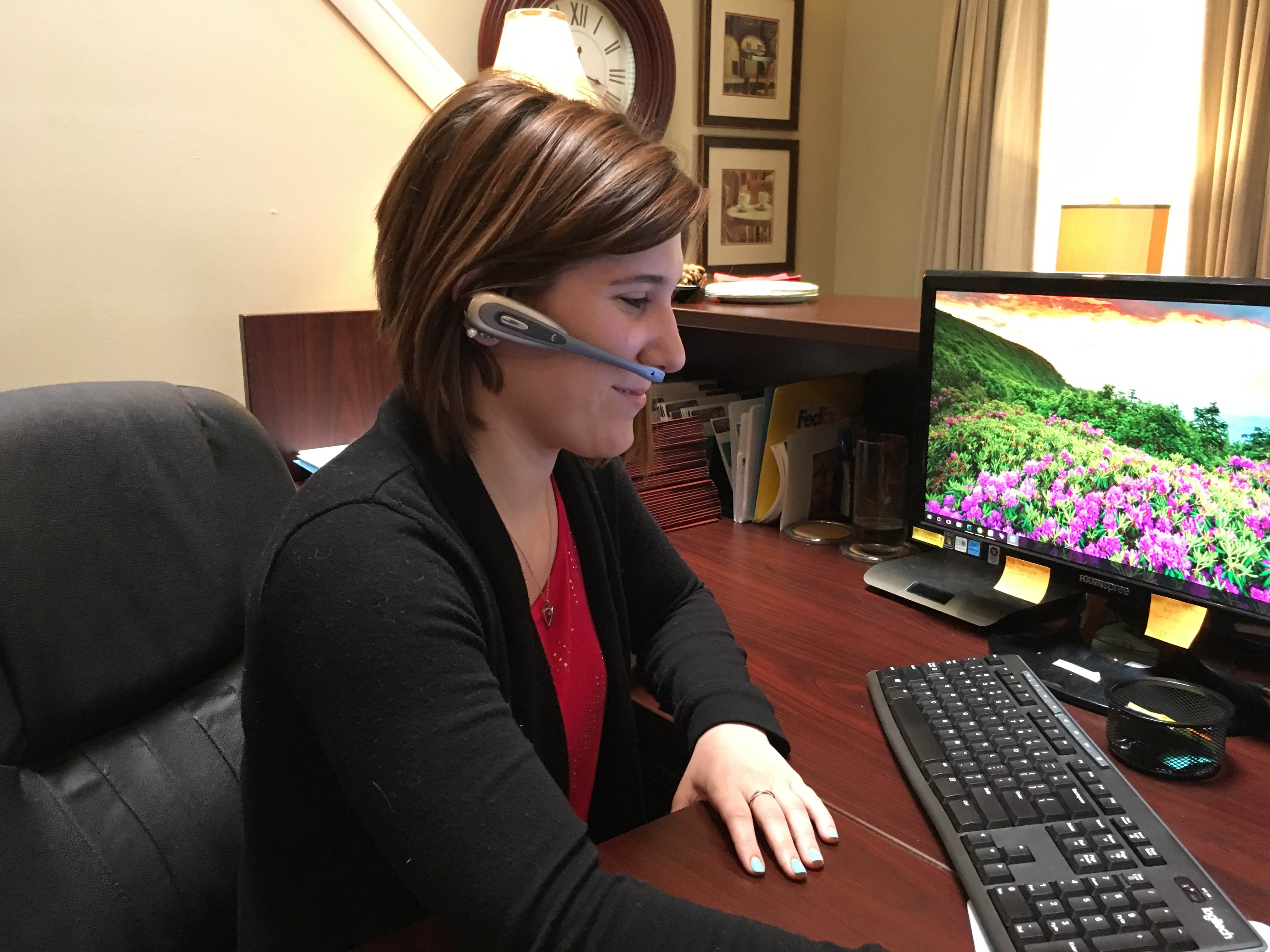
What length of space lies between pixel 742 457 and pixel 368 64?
1.32 metres

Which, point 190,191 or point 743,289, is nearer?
point 743,289

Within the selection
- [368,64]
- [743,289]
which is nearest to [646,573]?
[743,289]

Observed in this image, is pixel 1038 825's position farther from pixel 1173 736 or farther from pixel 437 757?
pixel 437 757

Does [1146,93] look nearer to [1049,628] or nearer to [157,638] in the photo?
[1049,628]

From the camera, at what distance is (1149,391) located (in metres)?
0.94

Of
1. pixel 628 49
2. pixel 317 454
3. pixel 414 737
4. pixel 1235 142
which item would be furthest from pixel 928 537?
pixel 1235 142

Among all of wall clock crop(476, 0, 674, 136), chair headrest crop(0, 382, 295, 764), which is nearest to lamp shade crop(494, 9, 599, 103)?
wall clock crop(476, 0, 674, 136)

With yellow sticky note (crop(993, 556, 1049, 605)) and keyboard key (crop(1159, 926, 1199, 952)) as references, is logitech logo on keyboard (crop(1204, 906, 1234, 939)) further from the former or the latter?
yellow sticky note (crop(993, 556, 1049, 605))

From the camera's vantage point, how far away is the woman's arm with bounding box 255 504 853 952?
0.60m

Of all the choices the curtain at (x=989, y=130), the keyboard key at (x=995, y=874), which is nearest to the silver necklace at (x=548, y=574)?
the keyboard key at (x=995, y=874)

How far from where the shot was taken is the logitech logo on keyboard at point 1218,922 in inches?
22.9

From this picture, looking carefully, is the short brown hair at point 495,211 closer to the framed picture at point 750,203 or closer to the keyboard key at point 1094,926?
the keyboard key at point 1094,926

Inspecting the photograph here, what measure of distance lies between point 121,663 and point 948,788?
71 cm

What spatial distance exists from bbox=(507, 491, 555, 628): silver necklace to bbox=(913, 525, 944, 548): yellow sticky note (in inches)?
20.0
